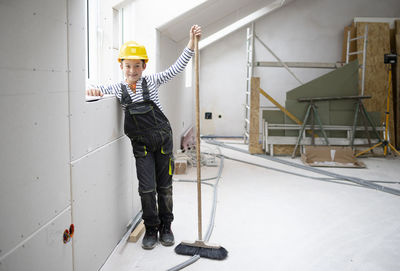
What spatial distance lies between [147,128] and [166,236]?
2.75ft

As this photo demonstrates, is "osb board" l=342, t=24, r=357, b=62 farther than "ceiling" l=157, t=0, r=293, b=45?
Yes

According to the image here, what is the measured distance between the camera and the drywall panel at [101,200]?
6.66 ft

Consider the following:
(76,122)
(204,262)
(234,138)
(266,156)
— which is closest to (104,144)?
(76,122)

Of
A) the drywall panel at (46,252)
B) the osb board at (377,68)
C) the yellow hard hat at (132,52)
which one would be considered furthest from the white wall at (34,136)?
the osb board at (377,68)

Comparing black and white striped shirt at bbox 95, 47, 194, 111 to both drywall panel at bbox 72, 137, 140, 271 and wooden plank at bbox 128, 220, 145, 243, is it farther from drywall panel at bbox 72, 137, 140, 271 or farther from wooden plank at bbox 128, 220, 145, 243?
wooden plank at bbox 128, 220, 145, 243

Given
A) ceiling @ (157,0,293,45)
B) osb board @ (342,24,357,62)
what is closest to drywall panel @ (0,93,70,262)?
ceiling @ (157,0,293,45)

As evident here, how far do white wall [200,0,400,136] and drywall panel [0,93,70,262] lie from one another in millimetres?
7083

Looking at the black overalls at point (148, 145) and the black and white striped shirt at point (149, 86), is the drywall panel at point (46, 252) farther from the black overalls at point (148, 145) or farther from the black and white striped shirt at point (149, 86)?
the black and white striped shirt at point (149, 86)

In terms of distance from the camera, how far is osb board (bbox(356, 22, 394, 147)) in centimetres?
718

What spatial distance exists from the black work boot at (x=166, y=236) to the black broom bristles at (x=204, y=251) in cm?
12

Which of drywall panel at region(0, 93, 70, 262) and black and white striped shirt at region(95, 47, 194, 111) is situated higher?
black and white striped shirt at region(95, 47, 194, 111)

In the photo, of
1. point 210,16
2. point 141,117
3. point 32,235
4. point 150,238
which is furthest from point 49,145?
point 210,16

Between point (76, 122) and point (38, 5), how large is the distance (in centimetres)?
63

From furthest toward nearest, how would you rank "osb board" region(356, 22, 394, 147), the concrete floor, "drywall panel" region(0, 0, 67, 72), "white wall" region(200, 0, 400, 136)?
"white wall" region(200, 0, 400, 136) < "osb board" region(356, 22, 394, 147) < the concrete floor < "drywall panel" region(0, 0, 67, 72)
